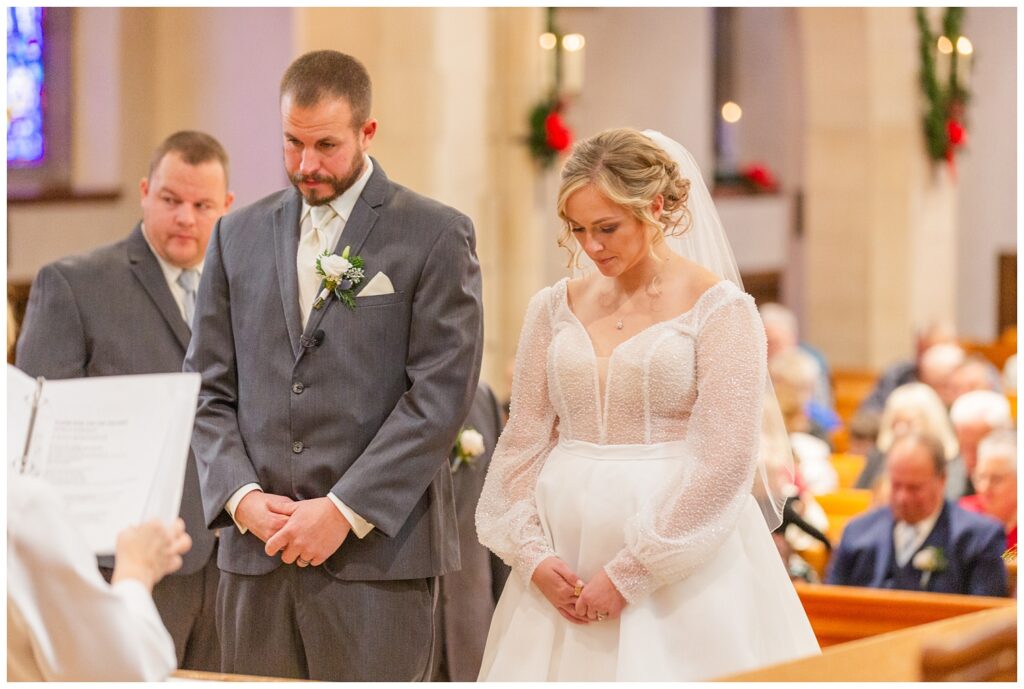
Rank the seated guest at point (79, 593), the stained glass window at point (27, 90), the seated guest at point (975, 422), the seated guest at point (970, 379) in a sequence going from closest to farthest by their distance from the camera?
the seated guest at point (79, 593)
the seated guest at point (975, 422)
the seated guest at point (970, 379)
the stained glass window at point (27, 90)

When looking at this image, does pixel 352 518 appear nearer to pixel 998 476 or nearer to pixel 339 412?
pixel 339 412

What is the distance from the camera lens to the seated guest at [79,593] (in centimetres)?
232

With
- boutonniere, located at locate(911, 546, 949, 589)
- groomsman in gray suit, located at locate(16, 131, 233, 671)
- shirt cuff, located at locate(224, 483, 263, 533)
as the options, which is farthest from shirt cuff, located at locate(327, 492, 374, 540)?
boutonniere, located at locate(911, 546, 949, 589)

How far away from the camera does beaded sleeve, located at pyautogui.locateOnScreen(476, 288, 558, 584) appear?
3.29m

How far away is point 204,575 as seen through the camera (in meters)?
4.04

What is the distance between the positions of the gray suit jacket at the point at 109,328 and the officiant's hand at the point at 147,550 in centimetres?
155

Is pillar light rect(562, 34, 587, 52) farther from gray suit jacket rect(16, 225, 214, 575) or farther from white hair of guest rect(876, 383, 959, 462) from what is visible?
gray suit jacket rect(16, 225, 214, 575)

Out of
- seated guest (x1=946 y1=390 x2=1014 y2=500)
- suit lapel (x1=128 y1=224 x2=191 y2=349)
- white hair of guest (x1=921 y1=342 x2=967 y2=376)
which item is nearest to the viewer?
suit lapel (x1=128 y1=224 x2=191 y2=349)

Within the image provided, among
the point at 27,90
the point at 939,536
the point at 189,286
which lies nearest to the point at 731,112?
the point at 27,90

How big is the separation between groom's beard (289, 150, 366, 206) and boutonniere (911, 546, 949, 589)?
305 cm

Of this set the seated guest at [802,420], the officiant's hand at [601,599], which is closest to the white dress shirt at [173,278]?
the officiant's hand at [601,599]

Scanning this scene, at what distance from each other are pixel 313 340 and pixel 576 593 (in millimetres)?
802

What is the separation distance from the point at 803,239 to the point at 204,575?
1315 cm

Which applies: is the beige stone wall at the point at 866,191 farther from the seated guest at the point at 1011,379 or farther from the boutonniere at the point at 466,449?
the boutonniere at the point at 466,449
